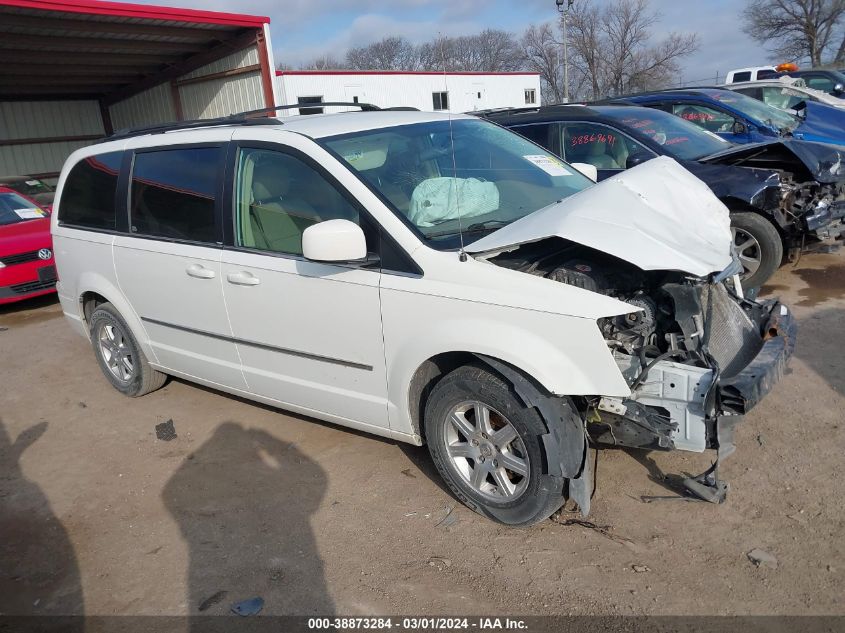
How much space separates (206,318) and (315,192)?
1.20 metres

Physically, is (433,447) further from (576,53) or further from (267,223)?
(576,53)

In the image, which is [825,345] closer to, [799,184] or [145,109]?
[799,184]

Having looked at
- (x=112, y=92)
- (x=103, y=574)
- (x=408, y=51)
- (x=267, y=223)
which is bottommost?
(x=103, y=574)

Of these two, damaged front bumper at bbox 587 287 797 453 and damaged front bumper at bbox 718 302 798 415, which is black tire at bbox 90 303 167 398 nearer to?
damaged front bumper at bbox 587 287 797 453

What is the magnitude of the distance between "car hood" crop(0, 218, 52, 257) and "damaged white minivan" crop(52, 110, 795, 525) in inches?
191

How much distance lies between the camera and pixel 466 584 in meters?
2.96

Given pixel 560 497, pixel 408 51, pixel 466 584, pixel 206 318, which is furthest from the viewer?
pixel 408 51

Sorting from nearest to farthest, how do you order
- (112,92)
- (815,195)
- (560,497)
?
(560,497)
(815,195)
(112,92)

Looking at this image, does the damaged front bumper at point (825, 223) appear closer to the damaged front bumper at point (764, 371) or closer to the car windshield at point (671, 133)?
the car windshield at point (671, 133)

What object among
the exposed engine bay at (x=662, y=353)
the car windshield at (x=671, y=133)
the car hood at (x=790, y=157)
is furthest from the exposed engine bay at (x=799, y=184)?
the exposed engine bay at (x=662, y=353)

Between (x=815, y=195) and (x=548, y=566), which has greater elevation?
(x=815, y=195)

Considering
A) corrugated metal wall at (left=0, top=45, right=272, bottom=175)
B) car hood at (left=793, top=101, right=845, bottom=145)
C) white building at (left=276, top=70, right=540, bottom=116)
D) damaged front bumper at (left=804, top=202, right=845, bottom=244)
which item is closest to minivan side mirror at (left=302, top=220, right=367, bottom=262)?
damaged front bumper at (left=804, top=202, right=845, bottom=244)

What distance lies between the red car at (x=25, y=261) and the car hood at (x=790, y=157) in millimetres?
7864

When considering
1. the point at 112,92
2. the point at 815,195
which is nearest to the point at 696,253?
the point at 815,195
